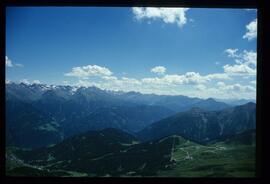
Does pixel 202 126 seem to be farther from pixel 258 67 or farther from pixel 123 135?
pixel 258 67

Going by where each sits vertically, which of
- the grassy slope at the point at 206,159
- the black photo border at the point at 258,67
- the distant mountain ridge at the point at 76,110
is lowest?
the grassy slope at the point at 206,159

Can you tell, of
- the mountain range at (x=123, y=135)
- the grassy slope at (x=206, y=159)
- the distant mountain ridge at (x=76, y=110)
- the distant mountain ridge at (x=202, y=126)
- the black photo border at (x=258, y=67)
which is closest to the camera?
the black photo border at (x=258, y=67)

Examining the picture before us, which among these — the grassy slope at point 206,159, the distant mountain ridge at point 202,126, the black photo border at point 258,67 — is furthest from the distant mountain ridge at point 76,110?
the black photo border at point 258,67

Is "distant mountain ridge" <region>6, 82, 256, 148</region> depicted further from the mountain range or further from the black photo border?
the black photo border

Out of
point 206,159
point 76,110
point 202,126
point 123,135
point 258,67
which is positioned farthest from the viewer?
point 76,110

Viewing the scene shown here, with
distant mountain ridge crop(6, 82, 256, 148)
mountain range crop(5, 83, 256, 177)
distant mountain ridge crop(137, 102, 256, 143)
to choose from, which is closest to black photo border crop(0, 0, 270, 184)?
mountain range crop(5, 83, 256, 177)

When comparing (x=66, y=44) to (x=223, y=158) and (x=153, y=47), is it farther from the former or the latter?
(x=223, y=158)

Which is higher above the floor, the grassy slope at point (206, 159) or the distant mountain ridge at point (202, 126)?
the distant mountain ridge at point (202, 126)

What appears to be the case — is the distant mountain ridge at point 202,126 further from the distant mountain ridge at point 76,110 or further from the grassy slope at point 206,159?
the grassy slope at point 206,159

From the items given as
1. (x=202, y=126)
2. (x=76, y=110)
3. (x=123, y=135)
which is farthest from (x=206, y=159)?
(x=76, y=110)
